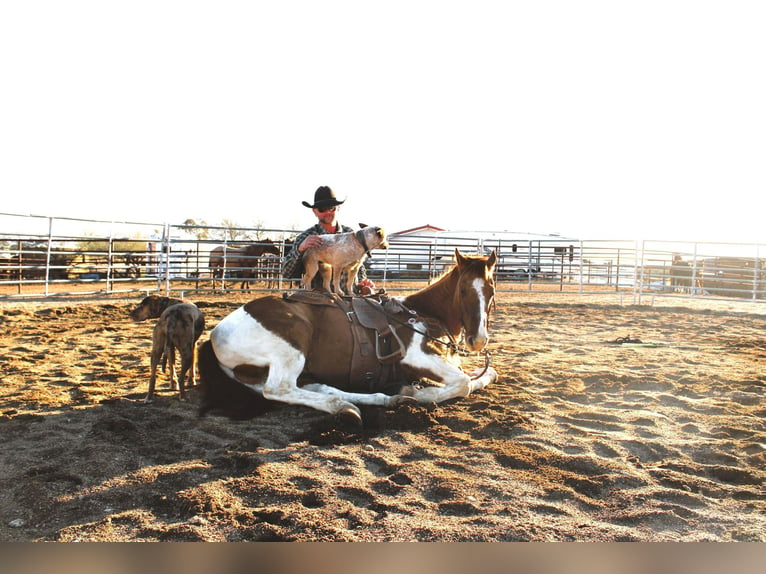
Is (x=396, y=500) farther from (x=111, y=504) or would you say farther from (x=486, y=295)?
(x=486, y=295)

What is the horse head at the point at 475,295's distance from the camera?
398cm

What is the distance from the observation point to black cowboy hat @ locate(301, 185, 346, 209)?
16.0 feet

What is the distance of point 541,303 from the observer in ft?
44.7

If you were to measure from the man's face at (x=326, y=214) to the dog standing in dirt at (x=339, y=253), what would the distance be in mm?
229

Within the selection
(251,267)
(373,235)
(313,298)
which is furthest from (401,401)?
(251,267)

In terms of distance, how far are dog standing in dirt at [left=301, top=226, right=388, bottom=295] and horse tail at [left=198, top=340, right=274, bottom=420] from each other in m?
1.06

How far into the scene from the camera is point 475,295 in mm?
4066

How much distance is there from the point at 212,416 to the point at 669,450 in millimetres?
2858

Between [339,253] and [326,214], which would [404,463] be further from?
[326,214]

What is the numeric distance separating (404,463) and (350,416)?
2.34 ft

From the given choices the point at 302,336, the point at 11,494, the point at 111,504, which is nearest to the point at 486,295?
the point at 302,336

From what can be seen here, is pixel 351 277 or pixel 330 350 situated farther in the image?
pixel 351 277

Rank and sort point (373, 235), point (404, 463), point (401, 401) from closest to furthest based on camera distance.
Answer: point (404, 463) → point (401, 401) → point (373, 235)

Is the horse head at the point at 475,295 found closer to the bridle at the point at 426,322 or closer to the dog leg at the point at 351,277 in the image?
the bridle at the point at 426,322
